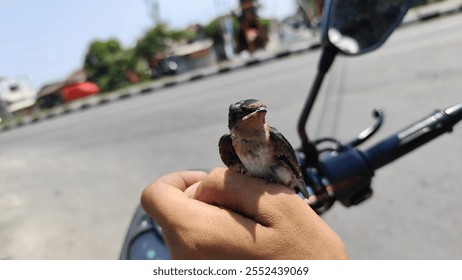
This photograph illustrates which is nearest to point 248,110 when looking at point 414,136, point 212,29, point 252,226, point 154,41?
point 252,226

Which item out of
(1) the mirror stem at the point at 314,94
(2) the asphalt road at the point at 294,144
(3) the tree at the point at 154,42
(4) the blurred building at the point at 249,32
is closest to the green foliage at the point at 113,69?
(3) the tree at the point at 154,42

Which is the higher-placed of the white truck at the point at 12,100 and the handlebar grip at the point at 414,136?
the handlebar grip at the point at 414,136

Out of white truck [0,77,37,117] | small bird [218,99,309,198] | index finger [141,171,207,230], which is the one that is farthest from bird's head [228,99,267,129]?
→ white truck [0,77,37,117]

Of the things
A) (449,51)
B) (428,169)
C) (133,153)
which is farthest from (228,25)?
(428,169)

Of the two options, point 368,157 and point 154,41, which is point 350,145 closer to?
point 368,157

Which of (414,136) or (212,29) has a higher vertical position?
(414,136)

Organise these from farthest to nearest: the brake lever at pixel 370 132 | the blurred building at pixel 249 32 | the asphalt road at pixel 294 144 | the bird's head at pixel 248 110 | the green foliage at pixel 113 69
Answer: the blurred building at pixel 249 32
the green foliage at pixel 113 69
the asphalt road at pixel 294 144
the brake lever at pixel 370 132
the bird's head at pixel 248 110

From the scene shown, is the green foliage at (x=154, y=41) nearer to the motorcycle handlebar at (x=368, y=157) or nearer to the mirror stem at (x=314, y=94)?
the mirror stem at (x=314, y=94)

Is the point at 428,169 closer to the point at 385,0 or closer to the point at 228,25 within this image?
the point at 385,0
